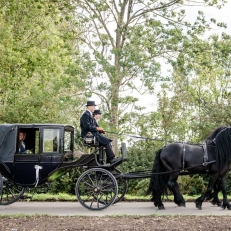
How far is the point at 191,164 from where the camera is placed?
13.4m

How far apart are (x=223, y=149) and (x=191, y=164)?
83 cm

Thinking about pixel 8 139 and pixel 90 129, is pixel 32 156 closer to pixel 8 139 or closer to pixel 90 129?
pixel 8 139

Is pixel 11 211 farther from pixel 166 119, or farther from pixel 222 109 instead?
pixel 166 119

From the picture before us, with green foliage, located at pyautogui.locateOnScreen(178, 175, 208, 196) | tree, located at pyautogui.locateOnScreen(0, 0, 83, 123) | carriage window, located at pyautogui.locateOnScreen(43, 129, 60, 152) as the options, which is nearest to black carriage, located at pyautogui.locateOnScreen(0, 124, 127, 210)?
carriage window, located at pyautogui.locateOnScreen(43, 129, 60, 152)

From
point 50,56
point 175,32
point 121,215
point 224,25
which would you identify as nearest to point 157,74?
point 175,32

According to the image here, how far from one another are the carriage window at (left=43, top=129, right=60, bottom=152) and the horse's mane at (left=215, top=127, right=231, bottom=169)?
3675 millimetres

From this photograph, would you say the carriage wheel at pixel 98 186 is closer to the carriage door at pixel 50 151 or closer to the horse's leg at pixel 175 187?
the carriage door at pixel 50 151

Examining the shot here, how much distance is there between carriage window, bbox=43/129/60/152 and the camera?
13.0 meters

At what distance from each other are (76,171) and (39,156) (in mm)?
5172

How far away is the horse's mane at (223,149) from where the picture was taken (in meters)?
13.1

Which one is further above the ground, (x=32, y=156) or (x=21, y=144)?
(x=21, y=144)

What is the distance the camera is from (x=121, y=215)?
11.5m

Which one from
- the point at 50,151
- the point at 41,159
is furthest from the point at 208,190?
the point at 41,159

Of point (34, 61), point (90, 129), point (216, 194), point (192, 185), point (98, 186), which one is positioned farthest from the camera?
point (34, 61)
